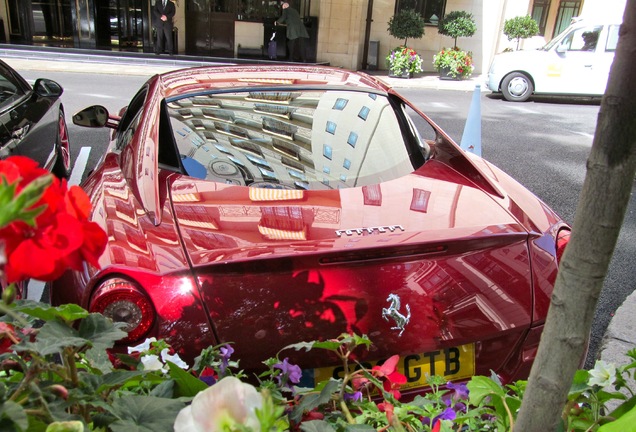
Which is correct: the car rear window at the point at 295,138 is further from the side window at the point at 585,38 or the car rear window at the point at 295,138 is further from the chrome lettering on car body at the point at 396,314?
the side window at the point at 585,38

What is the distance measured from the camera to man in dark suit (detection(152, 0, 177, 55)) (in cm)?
1819

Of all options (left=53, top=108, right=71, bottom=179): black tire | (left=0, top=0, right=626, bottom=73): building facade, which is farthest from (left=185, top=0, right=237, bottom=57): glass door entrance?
(left=53, top=108, right=71, bottom=179): black tire

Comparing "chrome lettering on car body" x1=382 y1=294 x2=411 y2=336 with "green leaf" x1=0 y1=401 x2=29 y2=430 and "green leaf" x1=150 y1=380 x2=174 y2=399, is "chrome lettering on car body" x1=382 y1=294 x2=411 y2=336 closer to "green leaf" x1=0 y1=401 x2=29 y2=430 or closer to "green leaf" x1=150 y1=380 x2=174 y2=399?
"green leaf" x1=150 y1=380 x2=174 y2=399

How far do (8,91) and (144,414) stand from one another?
4.78 meters

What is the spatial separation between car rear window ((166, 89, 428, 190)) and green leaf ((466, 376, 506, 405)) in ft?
4.72

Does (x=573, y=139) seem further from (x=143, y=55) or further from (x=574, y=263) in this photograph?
(x=143, y=55)

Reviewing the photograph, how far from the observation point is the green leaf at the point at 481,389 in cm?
126

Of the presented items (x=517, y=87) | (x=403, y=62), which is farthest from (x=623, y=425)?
(x=403, y=62)

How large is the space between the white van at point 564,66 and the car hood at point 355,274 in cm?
1292

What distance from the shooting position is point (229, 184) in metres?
2.57

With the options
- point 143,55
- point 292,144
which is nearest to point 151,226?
point 292,144

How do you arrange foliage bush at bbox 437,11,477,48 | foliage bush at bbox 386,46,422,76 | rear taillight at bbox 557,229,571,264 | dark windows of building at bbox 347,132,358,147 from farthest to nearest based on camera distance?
1. foliage bush at bbox 437,11,477,48
2. foliage bush at bbox 386,46,422,76
3. dark windows of building at bbox 347,132,358,147
4. rear taillight at bbox 557,229,571,264

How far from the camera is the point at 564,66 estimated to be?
1395 cm

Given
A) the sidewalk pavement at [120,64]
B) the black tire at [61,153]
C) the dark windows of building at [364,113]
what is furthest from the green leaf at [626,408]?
the sidewalk pavement at [120,64]
